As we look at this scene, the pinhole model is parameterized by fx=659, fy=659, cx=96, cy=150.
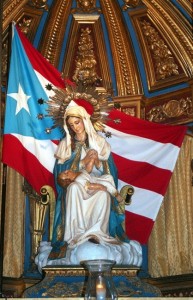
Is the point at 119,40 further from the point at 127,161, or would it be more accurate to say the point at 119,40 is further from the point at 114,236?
the point at 114,236

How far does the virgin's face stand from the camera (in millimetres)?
6463

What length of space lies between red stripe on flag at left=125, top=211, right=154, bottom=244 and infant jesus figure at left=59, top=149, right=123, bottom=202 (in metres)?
0.56

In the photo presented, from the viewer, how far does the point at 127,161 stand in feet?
22.7

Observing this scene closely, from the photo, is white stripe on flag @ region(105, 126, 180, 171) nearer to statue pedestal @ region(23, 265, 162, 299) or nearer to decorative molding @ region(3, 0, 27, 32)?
statue pedestal @ region(23, 265, 162, 299)

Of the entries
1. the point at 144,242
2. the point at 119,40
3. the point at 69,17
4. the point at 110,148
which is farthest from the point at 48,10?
the point at 144,242

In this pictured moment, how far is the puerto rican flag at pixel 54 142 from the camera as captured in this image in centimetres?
636

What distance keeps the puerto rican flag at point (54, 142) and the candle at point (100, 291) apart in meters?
2.69

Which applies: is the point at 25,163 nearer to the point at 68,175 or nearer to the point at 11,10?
the point at 68,175

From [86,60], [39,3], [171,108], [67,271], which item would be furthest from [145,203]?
[39,3]

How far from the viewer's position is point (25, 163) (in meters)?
6.34

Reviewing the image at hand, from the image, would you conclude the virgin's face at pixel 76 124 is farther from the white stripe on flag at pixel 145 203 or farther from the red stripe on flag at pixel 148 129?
the white stripe on flag at pixel 145 203

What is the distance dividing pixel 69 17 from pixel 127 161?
182 cm

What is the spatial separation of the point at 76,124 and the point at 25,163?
631 millimetres

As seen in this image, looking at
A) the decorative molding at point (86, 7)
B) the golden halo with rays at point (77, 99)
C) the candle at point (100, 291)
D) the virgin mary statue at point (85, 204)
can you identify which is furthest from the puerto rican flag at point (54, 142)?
the candle at point (100, 291)
